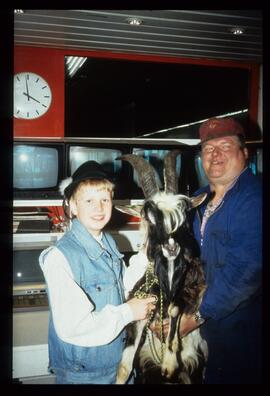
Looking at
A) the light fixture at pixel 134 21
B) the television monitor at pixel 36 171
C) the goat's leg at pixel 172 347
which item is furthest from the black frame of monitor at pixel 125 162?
the light fixture at pixel 134 21

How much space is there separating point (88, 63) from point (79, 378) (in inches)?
92.9

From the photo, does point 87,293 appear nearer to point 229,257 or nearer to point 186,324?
point 186,324

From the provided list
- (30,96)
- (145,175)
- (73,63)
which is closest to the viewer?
(145,175)

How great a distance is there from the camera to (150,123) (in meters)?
4.54

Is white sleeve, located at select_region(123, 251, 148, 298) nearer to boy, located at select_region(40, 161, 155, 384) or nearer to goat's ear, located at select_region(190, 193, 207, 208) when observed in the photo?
boy, located at select_region(40, 161, 155, 384)

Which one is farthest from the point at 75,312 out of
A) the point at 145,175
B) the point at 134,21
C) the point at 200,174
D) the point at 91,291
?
the point at 134,21

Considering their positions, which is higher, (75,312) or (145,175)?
(145,175)

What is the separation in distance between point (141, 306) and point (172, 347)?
28 centimetres

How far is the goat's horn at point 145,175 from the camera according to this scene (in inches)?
79.1

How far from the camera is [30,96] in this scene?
298cm

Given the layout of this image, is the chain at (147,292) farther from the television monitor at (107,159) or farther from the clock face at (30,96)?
the clock face at (30,96)

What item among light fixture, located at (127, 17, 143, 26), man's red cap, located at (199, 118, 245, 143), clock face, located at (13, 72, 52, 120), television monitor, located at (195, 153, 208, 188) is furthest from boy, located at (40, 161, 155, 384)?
clock face, located at (13, 72, 52, 120)

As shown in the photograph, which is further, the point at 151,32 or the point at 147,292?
the point at 151,32

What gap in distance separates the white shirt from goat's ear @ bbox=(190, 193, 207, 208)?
0.60 metres
